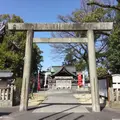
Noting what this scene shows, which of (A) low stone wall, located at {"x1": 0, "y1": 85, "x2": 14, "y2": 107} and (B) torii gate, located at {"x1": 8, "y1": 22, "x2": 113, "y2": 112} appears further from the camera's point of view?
(A) low stone wall, located at {"x1": 0, "y1": 85, "x2": 14, "y2": 107}

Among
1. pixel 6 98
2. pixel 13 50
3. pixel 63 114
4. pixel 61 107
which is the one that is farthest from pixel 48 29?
pixel 13 50

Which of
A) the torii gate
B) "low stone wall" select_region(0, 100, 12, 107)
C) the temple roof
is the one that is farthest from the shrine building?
the torii gate

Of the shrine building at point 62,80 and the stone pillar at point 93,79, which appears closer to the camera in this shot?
the stone pillar at point 93,79

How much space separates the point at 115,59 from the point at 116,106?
919 cm

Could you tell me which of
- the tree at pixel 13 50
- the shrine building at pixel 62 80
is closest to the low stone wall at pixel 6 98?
the tree at pixel 13 50

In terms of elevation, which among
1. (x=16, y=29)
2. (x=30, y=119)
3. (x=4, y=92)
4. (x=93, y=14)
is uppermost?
(x=93, y=14)

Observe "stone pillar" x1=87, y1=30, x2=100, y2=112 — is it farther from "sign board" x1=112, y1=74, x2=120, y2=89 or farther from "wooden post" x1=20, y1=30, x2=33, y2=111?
"wooden post" x1=20, y1=30, x2=33, y2=111

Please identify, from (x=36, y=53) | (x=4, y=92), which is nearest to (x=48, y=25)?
(x=4, y=92)

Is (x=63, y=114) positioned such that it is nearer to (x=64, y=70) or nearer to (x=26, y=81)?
(x=26, y=81)

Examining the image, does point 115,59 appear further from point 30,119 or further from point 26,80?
point 30,119

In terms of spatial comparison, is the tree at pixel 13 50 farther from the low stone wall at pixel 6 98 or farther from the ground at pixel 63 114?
the ground at pixel 63 114

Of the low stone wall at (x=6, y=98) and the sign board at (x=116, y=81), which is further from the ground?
the sign board at (x=116, y=81)

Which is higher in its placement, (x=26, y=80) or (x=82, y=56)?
(x=82, y=56)

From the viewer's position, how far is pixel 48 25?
13.8m
